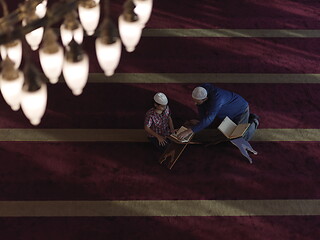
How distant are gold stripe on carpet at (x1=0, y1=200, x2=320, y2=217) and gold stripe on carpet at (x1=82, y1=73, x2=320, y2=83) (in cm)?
189

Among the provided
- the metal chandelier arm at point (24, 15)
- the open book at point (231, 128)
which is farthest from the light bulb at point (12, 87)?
the open book at point (231, 128)

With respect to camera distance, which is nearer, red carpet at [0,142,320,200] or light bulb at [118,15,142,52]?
light bulb at [118,15,142,52]

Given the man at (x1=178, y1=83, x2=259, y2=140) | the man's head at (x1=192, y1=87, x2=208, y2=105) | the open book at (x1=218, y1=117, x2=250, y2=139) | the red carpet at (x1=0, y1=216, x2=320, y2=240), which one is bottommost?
the red carpet at (x1=0, y1=216, x2=320, y2=240)

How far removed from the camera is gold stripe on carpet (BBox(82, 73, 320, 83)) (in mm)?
6102

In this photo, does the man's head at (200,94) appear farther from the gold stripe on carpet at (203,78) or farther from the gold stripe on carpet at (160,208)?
the gold stripe on carpet at (203,78)

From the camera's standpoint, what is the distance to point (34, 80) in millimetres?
2191

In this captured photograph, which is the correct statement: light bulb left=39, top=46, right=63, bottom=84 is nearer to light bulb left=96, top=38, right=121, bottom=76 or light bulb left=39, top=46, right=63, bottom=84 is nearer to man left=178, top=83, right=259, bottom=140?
light bulb left=96, top=38, right=121, bottom=76

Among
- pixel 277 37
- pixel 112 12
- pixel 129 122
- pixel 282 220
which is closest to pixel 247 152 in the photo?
pixel 282 220

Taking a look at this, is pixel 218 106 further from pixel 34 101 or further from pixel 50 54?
pixel 34 101

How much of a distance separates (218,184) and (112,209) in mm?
1192

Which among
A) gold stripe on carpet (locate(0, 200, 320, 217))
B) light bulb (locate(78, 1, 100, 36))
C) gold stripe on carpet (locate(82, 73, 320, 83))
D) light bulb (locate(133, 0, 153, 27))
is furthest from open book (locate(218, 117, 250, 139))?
light bulb (locate(78, 1, 100, 36))

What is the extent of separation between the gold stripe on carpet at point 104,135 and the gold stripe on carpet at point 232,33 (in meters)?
1.88

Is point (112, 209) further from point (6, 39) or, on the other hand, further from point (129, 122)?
point (6, 39)

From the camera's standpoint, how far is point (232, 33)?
22.5 ft
